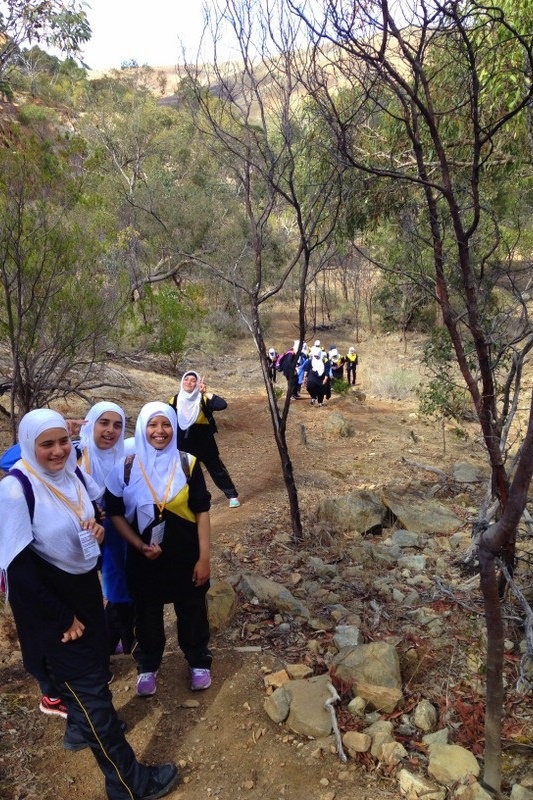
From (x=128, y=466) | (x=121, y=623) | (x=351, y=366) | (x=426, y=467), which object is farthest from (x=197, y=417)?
(x=351, y=366)

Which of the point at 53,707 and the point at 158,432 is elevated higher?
the point at 158,432

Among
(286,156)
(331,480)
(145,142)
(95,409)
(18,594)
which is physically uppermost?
(145,142)

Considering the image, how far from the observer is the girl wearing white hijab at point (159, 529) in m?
2.64

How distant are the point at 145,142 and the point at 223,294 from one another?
30.2 feet

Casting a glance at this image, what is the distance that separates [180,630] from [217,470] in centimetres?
293

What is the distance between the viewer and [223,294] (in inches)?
827

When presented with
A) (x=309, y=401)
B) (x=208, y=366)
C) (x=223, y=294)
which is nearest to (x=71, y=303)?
(x=309, y=401)

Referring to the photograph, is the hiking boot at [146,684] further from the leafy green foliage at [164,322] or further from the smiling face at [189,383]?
the leafy green foliage at [164,322]

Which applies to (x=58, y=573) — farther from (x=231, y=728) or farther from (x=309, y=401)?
(x=309, y=401)

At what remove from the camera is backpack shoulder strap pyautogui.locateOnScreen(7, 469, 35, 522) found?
2039 mm

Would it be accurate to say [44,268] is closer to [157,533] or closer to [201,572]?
[157,533]

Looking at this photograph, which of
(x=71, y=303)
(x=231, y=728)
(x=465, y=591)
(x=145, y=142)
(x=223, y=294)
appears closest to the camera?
(x=231, y=728)

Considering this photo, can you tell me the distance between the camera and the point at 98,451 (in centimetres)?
281

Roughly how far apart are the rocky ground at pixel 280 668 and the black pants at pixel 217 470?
258mm
